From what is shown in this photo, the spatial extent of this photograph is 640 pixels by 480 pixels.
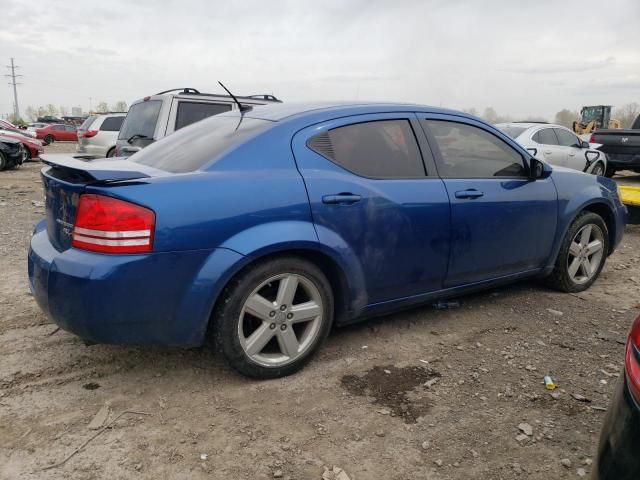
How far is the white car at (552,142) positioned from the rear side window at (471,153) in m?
6.65

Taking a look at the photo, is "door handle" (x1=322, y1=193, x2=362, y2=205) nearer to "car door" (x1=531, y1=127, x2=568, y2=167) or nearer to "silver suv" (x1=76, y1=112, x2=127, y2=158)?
"car door" (x1=531, y1=127, x2=568, y2=167)

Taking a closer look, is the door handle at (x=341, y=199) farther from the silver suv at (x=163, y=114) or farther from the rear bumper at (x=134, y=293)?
the silver suv at (x=163, y=114)

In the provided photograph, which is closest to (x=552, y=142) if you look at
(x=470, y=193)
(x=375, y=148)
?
(x=470, y=193)

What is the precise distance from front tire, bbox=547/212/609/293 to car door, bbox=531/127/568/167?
20.2 feet

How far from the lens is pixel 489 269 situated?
387 cm

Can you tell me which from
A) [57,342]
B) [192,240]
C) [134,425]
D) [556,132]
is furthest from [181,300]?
[556,132]

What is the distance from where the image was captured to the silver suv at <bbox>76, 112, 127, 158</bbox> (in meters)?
12.6

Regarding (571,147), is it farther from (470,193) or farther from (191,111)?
(470,193)

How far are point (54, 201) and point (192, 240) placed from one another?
2.95ft

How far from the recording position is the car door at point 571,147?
35.4 feet

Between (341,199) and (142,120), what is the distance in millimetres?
5845

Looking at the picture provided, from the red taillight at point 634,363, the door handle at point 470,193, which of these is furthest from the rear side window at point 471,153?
the red taillight at point 634,363

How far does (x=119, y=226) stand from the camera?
8.21 feet

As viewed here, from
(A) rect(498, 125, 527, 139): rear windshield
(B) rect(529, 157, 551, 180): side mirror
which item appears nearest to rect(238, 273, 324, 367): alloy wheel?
(B) rect(529, 157, 551, 180): side mirror
